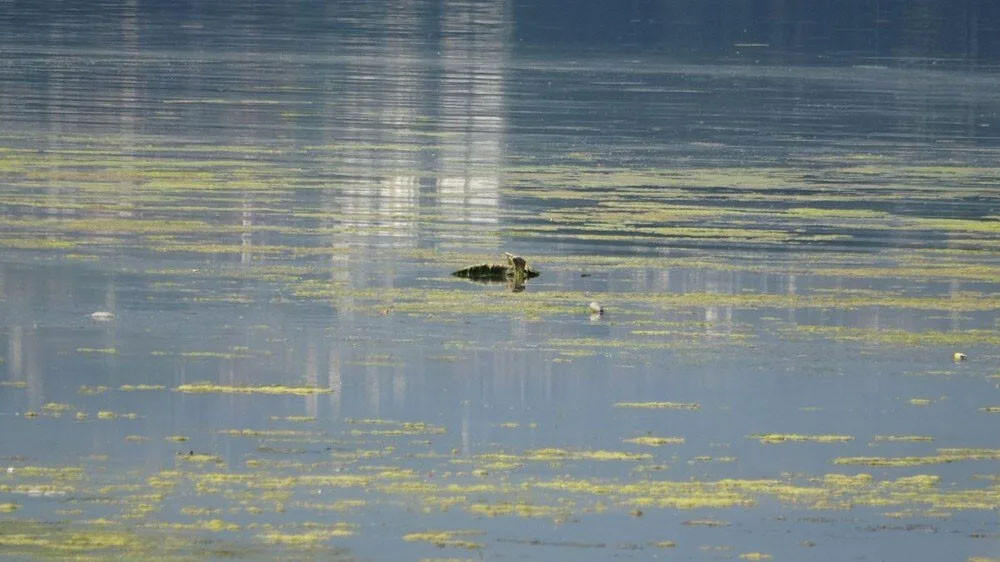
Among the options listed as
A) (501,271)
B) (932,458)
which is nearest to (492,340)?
(501,271)

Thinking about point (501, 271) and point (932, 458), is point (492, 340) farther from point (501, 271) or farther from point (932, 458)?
point (932, 458)

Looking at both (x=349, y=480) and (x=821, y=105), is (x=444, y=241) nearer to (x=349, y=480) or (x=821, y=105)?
(x=349, y=480)

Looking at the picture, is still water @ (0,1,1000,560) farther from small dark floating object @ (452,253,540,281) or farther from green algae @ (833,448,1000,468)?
small dark floating object @ (452,253,540,281)

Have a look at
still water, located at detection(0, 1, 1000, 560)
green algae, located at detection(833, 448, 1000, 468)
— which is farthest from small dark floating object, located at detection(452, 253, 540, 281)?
green algae, located at detection(833, 448, 1000, 468)

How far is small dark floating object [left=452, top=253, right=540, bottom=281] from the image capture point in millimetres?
18844

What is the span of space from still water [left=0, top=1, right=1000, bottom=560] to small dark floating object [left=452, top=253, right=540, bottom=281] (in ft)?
0.58

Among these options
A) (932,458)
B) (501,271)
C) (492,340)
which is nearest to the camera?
(932,458)

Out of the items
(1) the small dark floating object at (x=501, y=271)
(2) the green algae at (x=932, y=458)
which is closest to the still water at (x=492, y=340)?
(2) the green algae at (x=932, y=458)

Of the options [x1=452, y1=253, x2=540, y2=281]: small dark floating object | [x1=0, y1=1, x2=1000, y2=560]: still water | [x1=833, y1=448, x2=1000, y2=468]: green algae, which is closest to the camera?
→ [x1=0, y1=1, x2=1000, y2=560]: still water

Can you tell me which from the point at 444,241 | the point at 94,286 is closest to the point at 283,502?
the point at 94,286

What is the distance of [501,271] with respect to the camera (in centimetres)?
1900

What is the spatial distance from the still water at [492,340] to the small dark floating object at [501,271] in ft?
0.58

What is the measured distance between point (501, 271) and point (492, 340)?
3.12 m

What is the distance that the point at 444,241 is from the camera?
68.0ft
